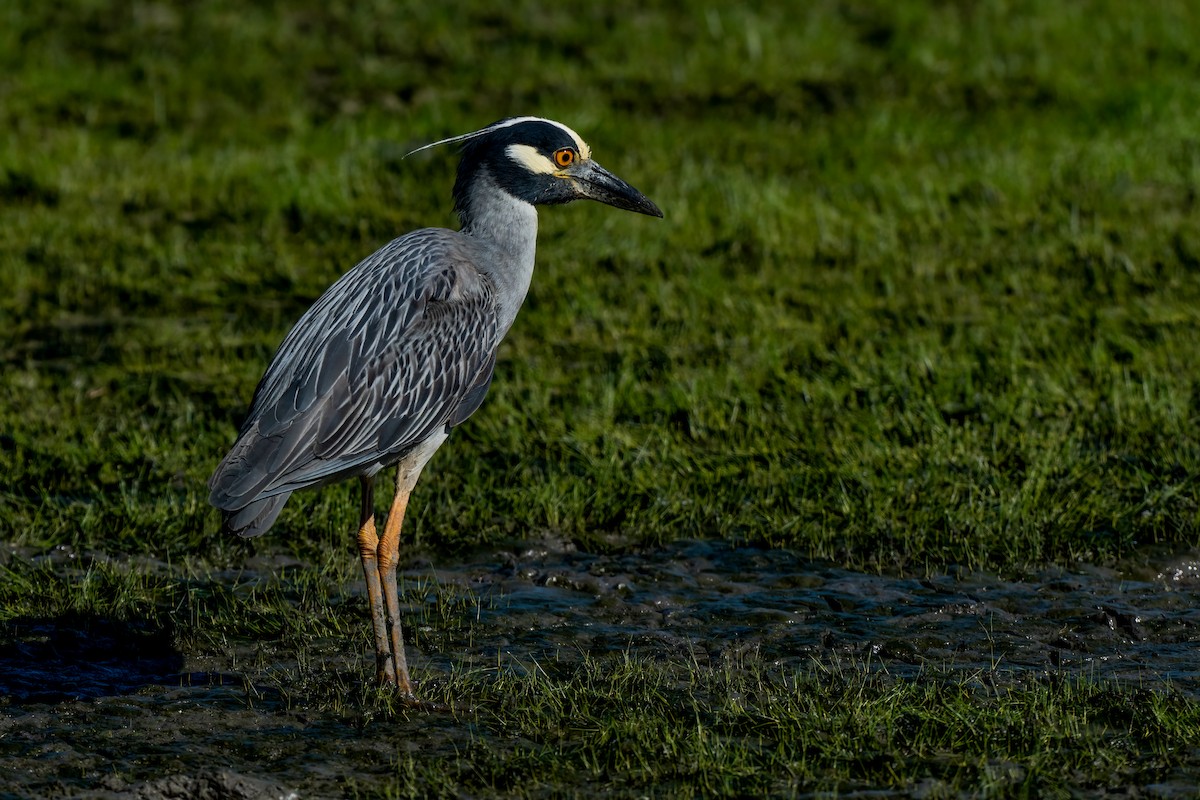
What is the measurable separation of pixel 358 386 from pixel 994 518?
2697mm

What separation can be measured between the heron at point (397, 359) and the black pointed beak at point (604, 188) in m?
0.01

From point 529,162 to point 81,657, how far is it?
250 cm

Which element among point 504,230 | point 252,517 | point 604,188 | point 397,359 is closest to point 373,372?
point 397,359

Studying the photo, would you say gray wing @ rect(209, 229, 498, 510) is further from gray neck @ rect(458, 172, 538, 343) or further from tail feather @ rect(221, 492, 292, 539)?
gray neck @ rect(458, 172, 538, 343)

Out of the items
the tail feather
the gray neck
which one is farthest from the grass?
the gray neck

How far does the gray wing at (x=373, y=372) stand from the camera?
18.5ft

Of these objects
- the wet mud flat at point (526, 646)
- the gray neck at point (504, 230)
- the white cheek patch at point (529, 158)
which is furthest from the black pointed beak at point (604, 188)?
the wet mud flat at point (526, 646)

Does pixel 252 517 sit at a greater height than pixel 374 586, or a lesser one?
greater

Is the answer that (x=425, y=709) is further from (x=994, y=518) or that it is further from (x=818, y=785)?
(x=994, y=518)

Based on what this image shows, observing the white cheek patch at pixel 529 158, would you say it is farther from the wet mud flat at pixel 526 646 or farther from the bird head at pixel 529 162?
the wet mud flat at pixel 526 646

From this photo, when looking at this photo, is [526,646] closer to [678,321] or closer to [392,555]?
[392,555]

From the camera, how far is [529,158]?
6488 mm

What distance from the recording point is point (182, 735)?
5098 mm

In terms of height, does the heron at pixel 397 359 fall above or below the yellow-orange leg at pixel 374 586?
above
